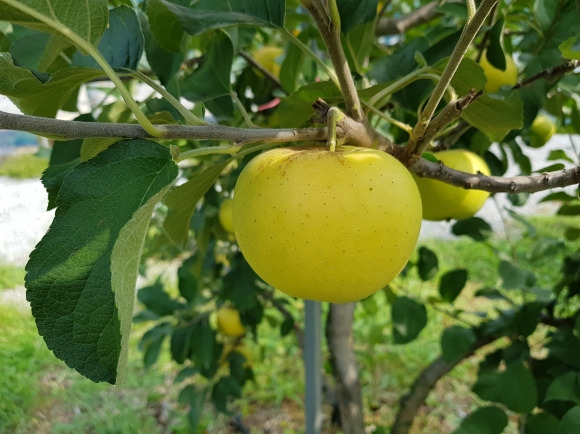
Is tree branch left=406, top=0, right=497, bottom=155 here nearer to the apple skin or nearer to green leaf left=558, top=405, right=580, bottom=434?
the apple skin

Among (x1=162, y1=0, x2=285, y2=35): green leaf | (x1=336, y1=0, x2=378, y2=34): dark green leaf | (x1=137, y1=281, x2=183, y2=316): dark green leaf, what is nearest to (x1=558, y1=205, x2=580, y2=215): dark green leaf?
(x1=336, y1=0, x2=378, y2=34): dark green leaf

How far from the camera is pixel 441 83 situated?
388 mm

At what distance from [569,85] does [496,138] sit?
26cm

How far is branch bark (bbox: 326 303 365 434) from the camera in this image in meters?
1.19

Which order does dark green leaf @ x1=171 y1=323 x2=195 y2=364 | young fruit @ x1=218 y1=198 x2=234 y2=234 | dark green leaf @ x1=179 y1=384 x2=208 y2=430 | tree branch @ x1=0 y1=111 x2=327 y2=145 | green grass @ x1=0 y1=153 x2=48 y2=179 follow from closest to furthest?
tree branch @ x1=0 y1=111 x2=327 y2=145 < green grass @ x1=0 y1=153 x2=48 y2=179 < young fruit @ x1=218 y1=198 x2=234 y2=234 < dark green leaf @ x1=171 y1=323 x2=195 y2=364 < dark green leaf @ x1=179 y1=384 x2=208 y2=430

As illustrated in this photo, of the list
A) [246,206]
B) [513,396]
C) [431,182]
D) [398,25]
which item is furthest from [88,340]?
[398,25]

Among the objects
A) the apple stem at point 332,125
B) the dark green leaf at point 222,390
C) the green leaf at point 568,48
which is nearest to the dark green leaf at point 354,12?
the apple stem at point 332,125

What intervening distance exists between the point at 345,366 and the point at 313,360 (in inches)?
5.1

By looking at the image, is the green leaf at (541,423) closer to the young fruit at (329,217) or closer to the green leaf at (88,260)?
the young fruit at (329,217)

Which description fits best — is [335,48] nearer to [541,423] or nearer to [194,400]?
[541,423]

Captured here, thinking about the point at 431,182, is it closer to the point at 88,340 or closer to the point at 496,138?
the point at 496,138

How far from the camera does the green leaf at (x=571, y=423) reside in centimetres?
58

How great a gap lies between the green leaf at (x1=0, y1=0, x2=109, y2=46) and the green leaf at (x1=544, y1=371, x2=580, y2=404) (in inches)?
25.9

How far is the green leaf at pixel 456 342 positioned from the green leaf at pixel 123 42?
0.78m
